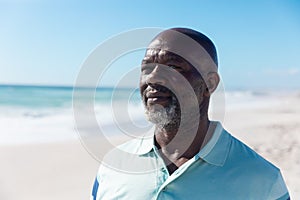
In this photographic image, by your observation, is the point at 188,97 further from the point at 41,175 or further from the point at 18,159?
the point at 18,159

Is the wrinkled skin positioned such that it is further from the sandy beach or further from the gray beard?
the sandy beach

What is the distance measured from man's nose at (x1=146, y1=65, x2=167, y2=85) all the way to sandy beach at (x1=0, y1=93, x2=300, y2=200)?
3.48m

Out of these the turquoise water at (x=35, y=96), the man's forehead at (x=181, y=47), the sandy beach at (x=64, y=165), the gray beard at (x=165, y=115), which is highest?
the man's forehead at (x=181, y=47)

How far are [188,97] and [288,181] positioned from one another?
158 inches

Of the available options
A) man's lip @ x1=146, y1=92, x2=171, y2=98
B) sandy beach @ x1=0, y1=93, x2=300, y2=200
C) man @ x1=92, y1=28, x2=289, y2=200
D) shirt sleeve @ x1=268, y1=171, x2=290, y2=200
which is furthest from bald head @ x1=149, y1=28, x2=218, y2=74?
sandy beach @ x1=0, y1=93, x2=300, y2=200

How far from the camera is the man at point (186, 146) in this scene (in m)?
1.37

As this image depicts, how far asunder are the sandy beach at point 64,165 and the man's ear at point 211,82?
328cm

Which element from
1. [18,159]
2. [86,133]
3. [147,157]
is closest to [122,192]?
[147,157]

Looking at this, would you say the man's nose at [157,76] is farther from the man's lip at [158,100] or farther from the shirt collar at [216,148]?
the shirt collar at [216,148]

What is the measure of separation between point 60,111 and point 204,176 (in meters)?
16.3

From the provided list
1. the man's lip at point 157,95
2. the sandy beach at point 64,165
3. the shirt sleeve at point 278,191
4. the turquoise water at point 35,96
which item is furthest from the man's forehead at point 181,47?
the turquoise water at point 35,96

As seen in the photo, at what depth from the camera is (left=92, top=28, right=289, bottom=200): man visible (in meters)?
1.37

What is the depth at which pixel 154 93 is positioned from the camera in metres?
1.38

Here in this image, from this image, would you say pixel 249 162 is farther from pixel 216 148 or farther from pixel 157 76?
pixel 157 76
